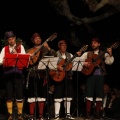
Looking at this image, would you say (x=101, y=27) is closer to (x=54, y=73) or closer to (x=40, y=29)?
(x=40, y=29)

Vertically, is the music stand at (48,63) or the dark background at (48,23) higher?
the dark background at (48,23)

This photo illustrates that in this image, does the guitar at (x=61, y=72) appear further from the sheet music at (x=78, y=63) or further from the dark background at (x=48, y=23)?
the dark background at (x=48, y=23)

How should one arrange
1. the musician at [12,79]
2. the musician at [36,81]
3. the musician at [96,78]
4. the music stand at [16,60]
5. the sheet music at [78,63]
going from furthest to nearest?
1. the musician at [96,78]
2. the musician at [36,81]
3. the sheet music at [78,63]
4. the musician at [12,79]
5. the music stand at [16,60]

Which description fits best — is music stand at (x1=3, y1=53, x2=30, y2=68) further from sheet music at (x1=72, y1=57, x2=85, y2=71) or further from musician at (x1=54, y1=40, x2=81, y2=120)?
musician at (x1=54, y1=40, x2=81, y2=120)

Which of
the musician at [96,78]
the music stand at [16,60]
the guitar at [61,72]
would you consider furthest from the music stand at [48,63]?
the musician at [96,78]

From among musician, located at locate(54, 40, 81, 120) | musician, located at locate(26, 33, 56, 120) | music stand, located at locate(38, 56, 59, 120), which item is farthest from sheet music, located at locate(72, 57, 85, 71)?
musician, located at locate(26, 33, 56, 120)

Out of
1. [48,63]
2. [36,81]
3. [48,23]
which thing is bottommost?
[36,81]

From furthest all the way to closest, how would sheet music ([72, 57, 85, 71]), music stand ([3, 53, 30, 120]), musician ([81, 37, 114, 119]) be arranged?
1. musician ([81, 37, 114, 119])
2. sheet music ([72, 57, 85, 71])
3. music stand ([3, 53, 30, 120])

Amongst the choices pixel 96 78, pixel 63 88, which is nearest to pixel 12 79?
pixel 63 88

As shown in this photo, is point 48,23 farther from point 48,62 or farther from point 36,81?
point 48,62

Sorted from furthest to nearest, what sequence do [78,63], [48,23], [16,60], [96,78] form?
[48,23]
[96,78]
[78,63]
[16,60]

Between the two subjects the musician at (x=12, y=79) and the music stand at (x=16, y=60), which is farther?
the musician at (x=12, y=79)

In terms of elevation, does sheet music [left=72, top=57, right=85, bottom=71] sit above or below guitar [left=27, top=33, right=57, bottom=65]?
below

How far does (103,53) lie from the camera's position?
10.9m
